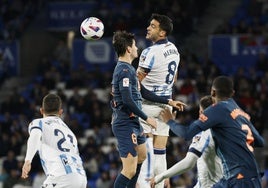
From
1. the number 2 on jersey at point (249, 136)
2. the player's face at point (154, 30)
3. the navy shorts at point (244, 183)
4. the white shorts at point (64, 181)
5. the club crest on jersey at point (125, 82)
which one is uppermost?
the player's face at point (154, 30)

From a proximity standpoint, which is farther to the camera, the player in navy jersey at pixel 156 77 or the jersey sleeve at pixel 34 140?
the player in navy jersey at pixel 156 77

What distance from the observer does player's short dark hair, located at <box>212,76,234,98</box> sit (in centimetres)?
933

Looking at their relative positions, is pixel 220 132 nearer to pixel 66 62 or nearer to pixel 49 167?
pixel 49 167

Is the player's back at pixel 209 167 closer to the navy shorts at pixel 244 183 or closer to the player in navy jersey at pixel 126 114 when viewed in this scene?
the player in navy jersey at pixel 126 114

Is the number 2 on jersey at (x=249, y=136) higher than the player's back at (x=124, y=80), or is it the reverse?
the player's back at (x=124, y=80)

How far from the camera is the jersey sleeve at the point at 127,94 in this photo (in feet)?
33.4

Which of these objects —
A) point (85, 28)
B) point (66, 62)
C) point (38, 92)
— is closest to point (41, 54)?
point (66, 62)

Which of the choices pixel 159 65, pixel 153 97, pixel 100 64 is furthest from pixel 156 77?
pixel 100 64

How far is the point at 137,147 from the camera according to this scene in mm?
10555

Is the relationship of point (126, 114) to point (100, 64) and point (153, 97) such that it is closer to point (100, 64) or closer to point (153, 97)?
point (153, 97)

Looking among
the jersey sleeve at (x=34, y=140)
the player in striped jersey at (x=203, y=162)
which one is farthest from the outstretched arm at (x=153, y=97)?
the jersey sleeve at (x=34, y=140)

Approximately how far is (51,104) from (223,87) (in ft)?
7.23

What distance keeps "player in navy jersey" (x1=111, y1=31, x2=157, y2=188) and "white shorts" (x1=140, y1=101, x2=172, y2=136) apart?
0.68 m

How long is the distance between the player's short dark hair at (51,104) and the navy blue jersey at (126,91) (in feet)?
2.37
